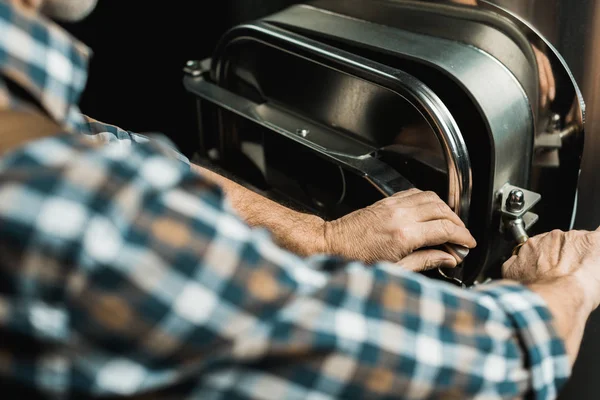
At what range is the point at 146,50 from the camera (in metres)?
1.55

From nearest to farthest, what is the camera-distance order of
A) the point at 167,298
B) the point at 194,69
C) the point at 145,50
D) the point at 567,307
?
1. the point at 167,298
2. the point at 567,307
3. the point at 194,69
4. the point at 145,50

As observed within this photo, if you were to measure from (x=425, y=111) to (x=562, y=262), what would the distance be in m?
0.28

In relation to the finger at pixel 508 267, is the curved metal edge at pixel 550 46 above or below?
above

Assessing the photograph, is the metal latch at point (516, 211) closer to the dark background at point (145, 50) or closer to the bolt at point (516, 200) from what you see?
the bolt at point (516, 200)

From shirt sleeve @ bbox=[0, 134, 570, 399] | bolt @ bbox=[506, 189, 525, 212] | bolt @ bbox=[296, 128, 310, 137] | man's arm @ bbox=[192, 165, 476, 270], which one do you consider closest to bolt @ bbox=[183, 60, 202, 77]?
bolt @ bbox=[296, 128, 310, 137]

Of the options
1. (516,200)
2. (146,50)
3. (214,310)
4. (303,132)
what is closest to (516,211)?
(516,200)

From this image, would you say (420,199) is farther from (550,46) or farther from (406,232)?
(550,46)

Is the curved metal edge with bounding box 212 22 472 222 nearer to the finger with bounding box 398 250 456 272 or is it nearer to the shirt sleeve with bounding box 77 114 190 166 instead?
the finger with bounding box 398 250 456 272

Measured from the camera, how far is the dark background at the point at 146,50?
4.91 ft

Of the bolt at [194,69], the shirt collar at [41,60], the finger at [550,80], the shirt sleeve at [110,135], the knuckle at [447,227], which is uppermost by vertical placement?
the shirt collar at [41,60]

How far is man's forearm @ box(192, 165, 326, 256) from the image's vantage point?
106cm

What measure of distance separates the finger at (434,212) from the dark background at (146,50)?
61 centimetres

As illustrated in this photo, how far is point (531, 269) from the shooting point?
0.94m

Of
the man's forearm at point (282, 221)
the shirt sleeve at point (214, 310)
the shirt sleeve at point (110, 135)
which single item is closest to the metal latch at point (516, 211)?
the man's forearm at point (282, 221)
